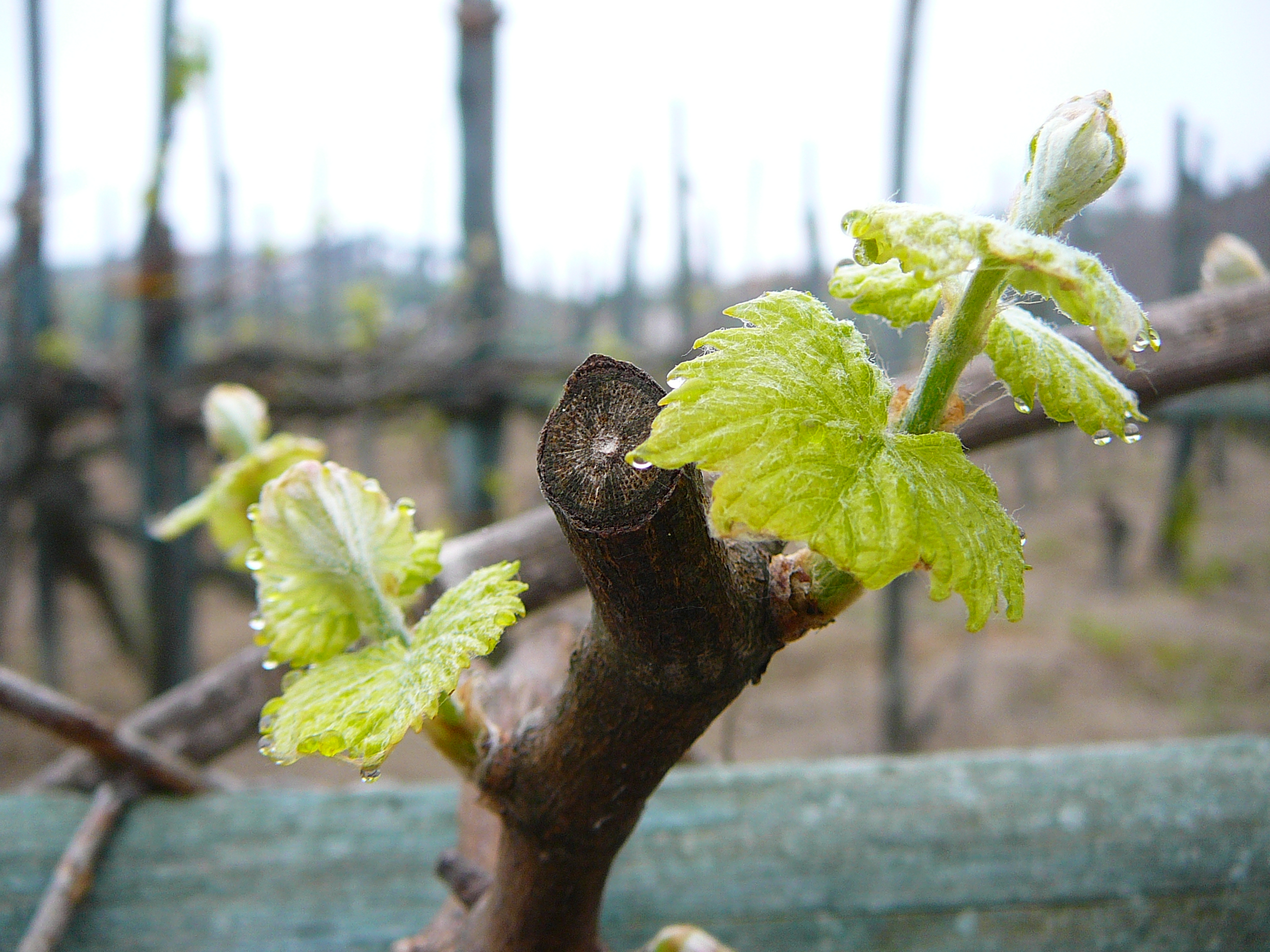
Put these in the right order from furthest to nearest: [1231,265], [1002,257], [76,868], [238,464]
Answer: [1231,265], [76,868], [238,464], [1002,257]

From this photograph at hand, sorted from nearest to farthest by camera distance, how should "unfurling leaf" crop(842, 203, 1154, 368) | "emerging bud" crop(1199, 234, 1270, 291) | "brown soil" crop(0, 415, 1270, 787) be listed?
"unfurling leaf" crop(842, 203, 1154, 368) < "emerging bud" crop(1199, 234, 1270, 291) < "brown soil" crop(0, 415, 1270, 787)

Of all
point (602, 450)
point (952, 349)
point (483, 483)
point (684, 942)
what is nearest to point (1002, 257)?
point (952, 349)

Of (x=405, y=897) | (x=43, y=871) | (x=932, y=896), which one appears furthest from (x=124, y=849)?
(x=932, y=896)

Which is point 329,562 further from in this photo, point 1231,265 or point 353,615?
point 1231,265

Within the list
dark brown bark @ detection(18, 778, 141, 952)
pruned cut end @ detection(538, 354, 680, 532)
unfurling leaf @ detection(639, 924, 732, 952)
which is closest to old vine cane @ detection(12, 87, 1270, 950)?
pruned cut end @ detection(538, 354, 680, 532)

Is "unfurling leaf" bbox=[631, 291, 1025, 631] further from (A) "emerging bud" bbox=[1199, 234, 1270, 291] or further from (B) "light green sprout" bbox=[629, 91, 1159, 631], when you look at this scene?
(A) "emerging bud" bbox=[1199, 234, 1270, 291]

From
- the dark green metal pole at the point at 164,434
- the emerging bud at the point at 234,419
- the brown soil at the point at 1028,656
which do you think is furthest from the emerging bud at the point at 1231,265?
the dark green metal pole at the point at 164,434

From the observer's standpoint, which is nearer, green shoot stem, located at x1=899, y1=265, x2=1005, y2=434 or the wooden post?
green shoot stem, located at x1=899, y1=265, x2=1005, y2=434
